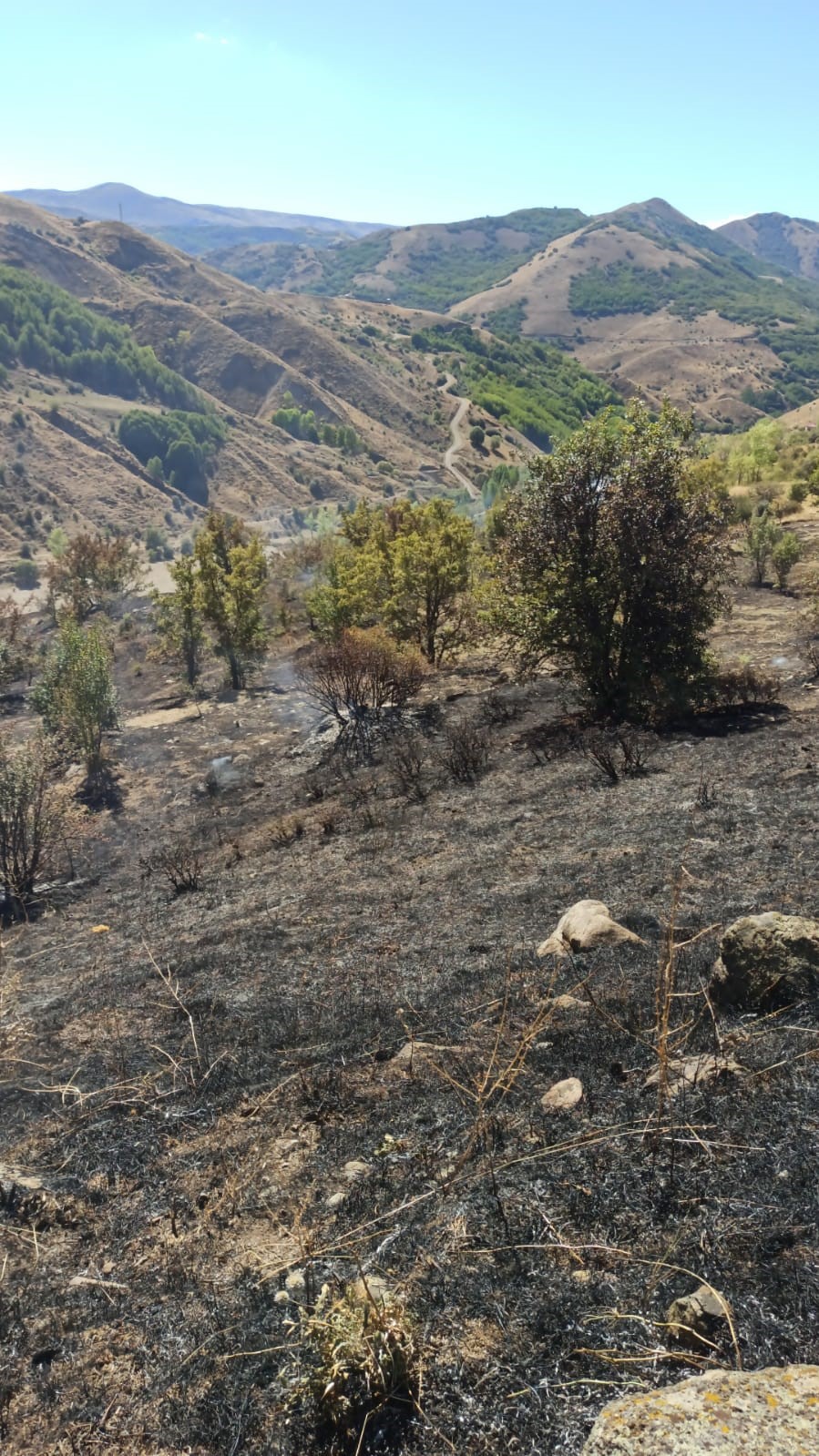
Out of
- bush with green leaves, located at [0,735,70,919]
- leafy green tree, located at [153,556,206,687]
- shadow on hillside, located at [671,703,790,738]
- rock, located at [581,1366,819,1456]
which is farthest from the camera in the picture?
leafy green tree, located at [153,556,206,687]

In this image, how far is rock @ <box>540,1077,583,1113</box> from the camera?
414 centimetres

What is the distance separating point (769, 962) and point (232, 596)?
60.5 ft

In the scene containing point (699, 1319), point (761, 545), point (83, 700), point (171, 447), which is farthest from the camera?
point (171, 447)

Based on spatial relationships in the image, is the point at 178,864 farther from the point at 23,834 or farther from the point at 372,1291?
the point at 372,1291

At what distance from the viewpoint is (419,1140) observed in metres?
4.19

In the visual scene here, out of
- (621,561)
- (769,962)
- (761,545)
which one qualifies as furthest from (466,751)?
(761,545)

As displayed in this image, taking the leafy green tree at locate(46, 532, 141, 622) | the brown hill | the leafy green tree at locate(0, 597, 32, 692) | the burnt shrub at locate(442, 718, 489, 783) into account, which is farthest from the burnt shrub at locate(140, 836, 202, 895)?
the brown hill

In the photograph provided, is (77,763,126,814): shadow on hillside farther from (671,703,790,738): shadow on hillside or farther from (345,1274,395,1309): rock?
(345,1274,395,1309): rock

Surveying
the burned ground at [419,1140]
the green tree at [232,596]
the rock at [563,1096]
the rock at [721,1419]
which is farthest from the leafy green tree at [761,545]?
the rock at [721,1419]

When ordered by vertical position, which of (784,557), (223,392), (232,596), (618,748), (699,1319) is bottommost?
(618,748)

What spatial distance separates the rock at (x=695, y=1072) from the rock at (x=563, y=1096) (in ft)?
1.20

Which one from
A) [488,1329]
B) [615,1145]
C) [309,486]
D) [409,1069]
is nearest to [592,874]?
[409,1069]

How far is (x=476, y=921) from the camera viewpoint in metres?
7.08

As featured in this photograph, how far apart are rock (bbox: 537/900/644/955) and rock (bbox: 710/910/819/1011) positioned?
45.9 inches
